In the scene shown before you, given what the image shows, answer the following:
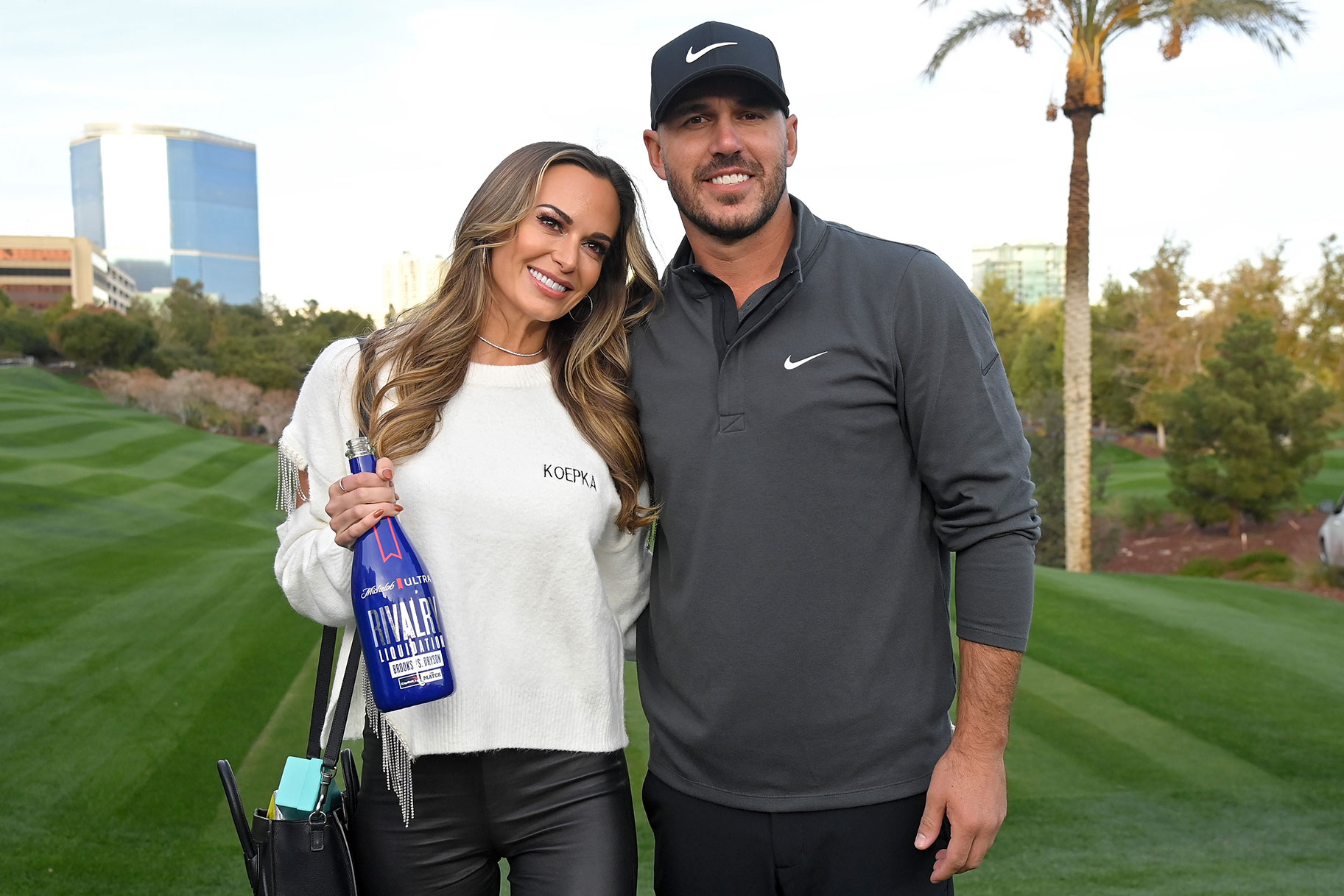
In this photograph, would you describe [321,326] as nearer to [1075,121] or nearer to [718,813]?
[1075,121]

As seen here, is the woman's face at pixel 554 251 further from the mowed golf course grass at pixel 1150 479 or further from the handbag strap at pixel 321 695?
the mowed golf course grass at pixel 1150 479

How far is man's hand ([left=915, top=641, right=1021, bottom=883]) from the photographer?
202 cm

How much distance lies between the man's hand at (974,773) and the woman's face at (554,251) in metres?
1.20

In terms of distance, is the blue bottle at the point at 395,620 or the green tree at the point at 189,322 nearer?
the blue bottle at the point at 395,620

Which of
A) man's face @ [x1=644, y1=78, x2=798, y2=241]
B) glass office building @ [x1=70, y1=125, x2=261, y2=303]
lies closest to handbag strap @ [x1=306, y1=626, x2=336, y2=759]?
man's face @ [x1=644, y1=78, x2=798, y2=241]

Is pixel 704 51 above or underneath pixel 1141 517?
above

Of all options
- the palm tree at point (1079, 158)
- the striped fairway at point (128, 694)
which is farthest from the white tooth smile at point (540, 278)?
the palm tree at point (1079, 158)

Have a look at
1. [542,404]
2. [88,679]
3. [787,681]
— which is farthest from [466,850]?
[88,679]

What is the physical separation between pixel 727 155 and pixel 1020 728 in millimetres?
4600

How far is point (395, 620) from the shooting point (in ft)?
6.68

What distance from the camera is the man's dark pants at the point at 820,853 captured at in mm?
2076

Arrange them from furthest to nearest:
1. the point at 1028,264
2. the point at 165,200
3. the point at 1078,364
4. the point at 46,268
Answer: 1. the point at 165,200
2. the point at 1028,264
3. the point at 46,268
4. the point at 1078,364

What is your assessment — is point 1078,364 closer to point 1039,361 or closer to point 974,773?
point 974,773

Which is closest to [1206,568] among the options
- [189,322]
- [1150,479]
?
[1150,479]
